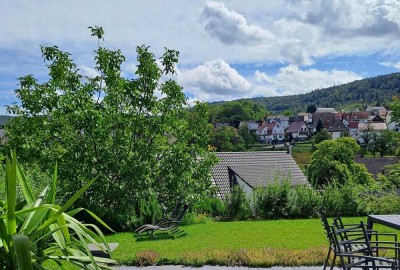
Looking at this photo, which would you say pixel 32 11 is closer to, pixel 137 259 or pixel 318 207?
pixel 137 259

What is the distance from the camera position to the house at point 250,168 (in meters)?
22.5

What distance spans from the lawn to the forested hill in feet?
432

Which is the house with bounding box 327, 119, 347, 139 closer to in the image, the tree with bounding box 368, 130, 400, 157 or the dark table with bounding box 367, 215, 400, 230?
the tree with bounding box 368, 130, 400, 157

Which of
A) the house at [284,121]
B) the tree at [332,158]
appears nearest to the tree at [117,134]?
the tree at [332,158]

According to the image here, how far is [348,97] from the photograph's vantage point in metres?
167

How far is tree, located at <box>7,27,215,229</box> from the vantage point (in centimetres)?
1113

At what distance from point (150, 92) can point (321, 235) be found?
5.79 metres

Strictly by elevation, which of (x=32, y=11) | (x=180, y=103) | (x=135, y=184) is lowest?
(x=135, y=184)

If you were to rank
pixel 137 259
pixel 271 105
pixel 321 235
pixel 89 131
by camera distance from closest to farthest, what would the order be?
pixel 137 259 < pixel 321 235 < pixel 89 131 < pixel 271 105

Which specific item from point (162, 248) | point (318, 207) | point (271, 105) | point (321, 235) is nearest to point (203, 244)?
point (162, 248)

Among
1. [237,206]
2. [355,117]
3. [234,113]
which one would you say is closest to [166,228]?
[237,206]

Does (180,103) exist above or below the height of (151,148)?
above

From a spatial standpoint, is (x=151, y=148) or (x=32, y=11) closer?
(x=32, y=11)

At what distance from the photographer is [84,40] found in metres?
12.8
